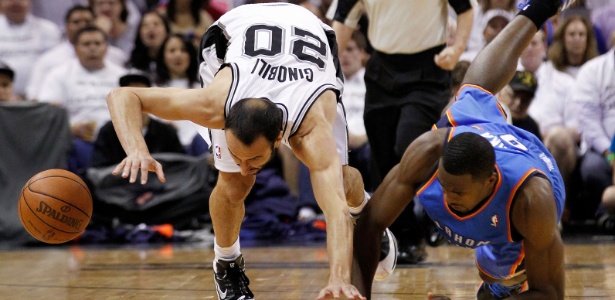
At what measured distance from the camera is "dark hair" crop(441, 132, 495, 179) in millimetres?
3637

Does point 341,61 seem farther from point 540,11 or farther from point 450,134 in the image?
point 450,134

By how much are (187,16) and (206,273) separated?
4801mm

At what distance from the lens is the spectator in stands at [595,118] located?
8602mm

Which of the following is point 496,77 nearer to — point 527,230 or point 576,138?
point 527,230

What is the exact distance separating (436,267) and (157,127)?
365 centimetres

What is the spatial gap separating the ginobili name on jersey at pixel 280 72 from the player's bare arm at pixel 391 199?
0.76 m

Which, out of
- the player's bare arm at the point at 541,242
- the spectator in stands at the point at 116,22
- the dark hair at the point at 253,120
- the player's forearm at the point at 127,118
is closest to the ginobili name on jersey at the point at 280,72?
the dark hair at the point at 253,120

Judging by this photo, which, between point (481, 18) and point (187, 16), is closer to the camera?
point (481, 18)

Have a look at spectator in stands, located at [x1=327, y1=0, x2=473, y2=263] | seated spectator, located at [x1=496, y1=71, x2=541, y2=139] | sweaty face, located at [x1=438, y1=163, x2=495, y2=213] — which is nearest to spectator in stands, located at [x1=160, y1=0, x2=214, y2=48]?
seated spectator, located at [x1=496, y1=71, x2=541, y2=139]

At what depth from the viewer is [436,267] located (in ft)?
21.2

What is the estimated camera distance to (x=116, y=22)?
10695 mm

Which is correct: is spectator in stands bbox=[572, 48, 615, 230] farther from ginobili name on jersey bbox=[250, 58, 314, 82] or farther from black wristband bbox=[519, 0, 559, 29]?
ginobili name on jersey bbox=[250, 58, 314, 82]

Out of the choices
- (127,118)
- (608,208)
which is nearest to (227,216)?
(127,118)

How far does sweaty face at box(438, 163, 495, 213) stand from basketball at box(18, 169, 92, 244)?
212cm
